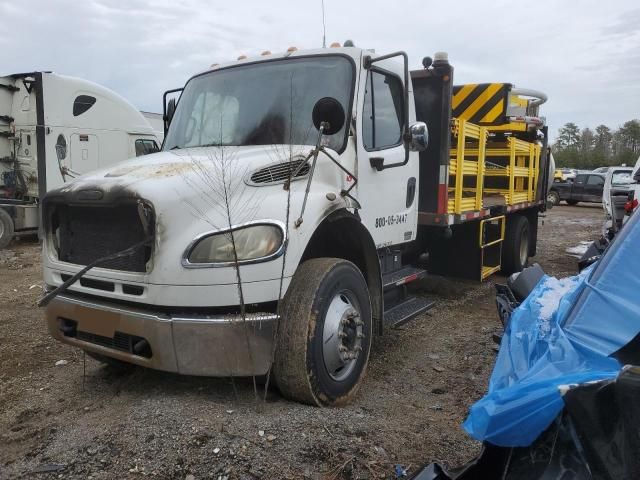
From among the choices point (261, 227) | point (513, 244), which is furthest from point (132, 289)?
point (513, 244)

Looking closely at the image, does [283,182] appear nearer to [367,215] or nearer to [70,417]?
[367,215]

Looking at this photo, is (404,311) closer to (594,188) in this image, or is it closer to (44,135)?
(44,135)

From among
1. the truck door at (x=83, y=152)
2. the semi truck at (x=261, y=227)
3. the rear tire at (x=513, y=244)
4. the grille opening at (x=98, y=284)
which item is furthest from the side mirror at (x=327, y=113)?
the truck door at (x=83, y=152)

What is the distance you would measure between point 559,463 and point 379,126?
312 centimetres

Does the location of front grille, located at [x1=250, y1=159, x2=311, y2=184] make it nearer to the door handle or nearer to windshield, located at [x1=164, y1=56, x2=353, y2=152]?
windshield, located at [x1=164, y1=56, x2=353, y2=152]

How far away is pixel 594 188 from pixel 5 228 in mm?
22922

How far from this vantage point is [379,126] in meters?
4.51

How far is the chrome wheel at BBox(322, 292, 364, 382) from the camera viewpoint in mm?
3434

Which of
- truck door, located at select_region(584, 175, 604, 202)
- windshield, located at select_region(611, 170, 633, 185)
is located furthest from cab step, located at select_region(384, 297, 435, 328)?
truck door, located at select_region(584, 175, 604, 202)

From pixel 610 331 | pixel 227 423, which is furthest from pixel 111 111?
pixel 610 331

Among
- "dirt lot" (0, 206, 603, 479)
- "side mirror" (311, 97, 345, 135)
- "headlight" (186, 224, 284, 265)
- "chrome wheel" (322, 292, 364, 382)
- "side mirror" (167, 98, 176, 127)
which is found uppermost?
"side mirror" (167, 98, 176, 127)

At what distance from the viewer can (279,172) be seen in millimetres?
3570

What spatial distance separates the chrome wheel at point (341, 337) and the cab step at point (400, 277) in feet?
3.18

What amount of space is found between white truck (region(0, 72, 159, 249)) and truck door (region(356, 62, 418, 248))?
780 cm
